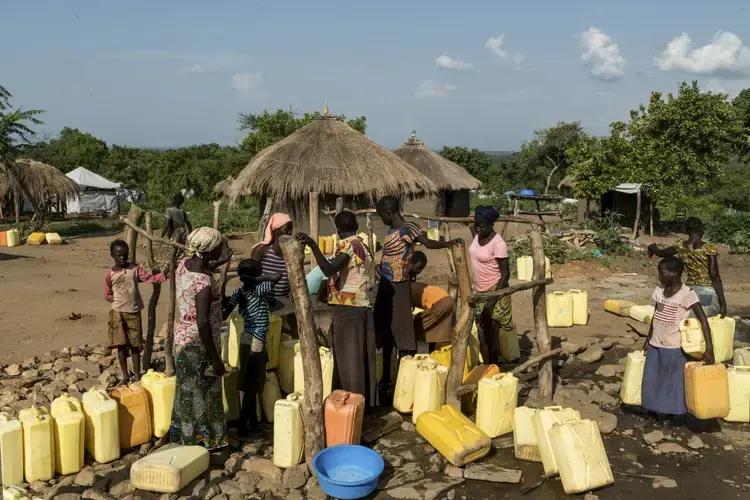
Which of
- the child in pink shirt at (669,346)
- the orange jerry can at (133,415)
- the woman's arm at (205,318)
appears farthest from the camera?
the child in pink shirt at (669,346)

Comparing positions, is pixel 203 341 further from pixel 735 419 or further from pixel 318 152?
pixel 318 152

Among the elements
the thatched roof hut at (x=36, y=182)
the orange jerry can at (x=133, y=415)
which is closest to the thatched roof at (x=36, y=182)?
the thatched roof hut at (x=36, y=182)

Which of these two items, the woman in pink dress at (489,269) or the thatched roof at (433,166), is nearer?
the woman in pink dress at (489,269)

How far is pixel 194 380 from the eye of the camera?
4215 mm

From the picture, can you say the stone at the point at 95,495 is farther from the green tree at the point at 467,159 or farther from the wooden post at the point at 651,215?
the green tree at the point at 467,159

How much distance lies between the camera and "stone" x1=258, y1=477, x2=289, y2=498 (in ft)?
13.3

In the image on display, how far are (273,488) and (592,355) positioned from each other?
162 inches

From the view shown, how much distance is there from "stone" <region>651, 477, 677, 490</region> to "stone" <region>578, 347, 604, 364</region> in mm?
2624

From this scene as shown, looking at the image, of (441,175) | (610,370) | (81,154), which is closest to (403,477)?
(610,370)

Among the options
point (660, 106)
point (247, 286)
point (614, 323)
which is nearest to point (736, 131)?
point (660, 106)

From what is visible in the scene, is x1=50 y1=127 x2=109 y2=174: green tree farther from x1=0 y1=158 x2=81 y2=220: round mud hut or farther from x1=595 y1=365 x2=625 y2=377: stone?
x1=595 y1=365 x2=625 y2=377: stone

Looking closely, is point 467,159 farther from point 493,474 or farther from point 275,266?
point 493,474

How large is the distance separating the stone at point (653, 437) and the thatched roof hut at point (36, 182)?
19.3m

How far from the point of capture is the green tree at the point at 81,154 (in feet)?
106
